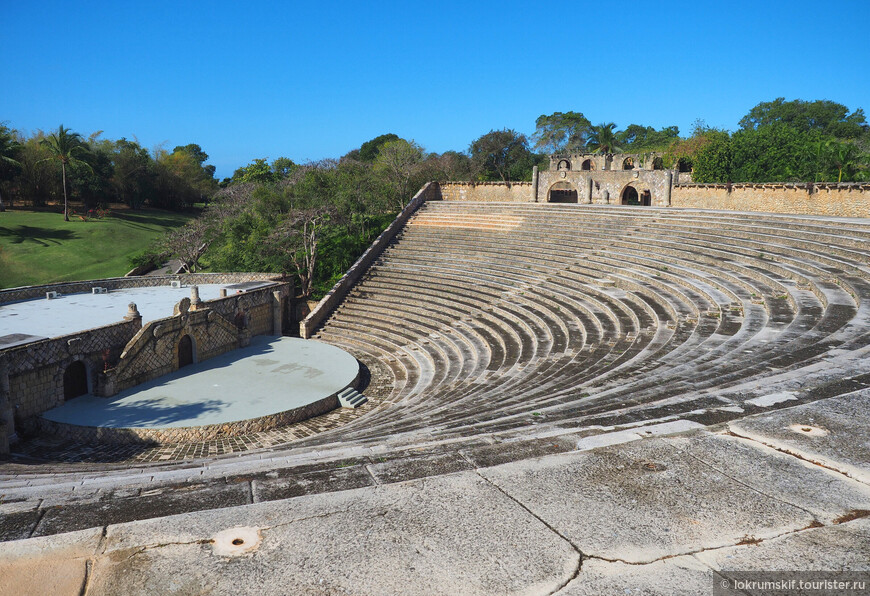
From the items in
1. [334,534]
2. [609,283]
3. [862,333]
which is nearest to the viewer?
[334,534]

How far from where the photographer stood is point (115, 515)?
11.5 ft

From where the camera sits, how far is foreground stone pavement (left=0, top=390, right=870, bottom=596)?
2.85 metres

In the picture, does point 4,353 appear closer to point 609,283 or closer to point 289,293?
point 289,293

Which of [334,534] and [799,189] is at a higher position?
[799,189]

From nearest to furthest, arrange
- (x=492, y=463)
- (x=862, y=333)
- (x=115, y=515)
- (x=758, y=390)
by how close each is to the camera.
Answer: (x=115, y=515), (x=492, y=463), (x=758, y=390), (x=862, y=333)

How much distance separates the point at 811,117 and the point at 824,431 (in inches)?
3619

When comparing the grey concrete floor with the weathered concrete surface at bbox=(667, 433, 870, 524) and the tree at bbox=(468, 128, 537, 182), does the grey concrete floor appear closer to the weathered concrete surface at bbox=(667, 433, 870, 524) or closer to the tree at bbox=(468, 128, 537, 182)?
the weathered concrete surface at bbox=(667, 433, 870, 524)

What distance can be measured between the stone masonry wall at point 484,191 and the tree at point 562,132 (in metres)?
34.7

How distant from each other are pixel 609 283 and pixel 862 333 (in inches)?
378

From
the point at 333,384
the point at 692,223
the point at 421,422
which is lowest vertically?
the point at 333,384

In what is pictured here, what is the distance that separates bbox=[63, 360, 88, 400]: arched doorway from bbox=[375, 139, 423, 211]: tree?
79.0 ft

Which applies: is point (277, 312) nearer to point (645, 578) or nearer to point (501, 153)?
point (645, 578)

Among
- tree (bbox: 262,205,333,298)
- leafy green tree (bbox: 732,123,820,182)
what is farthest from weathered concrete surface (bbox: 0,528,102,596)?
leafy green tree (bbox: 732,123,820,182)

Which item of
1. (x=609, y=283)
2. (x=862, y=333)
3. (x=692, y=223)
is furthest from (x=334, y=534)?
(x=692, y=223)
